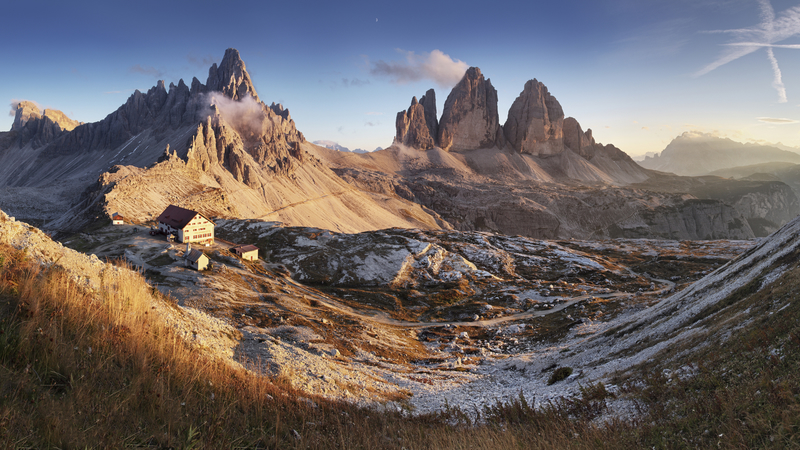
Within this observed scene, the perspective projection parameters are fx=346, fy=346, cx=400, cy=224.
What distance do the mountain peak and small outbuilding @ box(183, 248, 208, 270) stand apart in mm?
155400

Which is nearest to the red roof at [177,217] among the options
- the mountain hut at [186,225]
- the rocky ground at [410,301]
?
the mountain hut at [186,225]

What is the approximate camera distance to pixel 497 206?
184m

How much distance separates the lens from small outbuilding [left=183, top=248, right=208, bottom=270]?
48469 millimetres

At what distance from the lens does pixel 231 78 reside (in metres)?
181

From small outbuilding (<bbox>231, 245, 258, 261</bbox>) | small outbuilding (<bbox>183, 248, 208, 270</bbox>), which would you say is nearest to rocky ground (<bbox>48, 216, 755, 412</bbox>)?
small outbuilding (<bbox>183, 248, 208, 270</bbox>)

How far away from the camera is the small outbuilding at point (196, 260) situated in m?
48.5

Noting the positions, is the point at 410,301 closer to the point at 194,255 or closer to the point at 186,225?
the point at 194,255

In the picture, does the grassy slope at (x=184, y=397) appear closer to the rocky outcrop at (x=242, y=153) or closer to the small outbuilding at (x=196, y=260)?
the small outbuilding at (x=196, y=260)

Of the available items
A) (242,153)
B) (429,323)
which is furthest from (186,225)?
(242,153)

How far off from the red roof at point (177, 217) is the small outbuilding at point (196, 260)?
1715cm

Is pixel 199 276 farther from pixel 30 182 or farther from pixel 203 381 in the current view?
pixel 30 182

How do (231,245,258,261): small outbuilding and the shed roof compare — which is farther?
(231,245,258,261): small outbuilding

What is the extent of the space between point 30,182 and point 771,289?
251 metres

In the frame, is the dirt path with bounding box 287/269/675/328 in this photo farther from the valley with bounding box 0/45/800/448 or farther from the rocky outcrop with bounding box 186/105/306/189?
the rocky outcrop with bounding box 186/105/306/189
